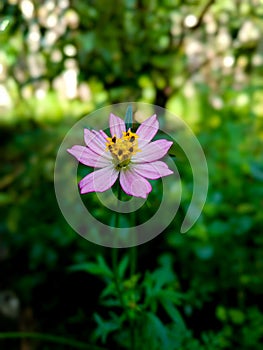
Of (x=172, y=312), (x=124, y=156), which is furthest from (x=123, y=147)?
(x=172, y=312)

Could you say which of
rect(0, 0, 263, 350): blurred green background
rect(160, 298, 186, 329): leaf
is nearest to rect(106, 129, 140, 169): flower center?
rect(160, 298, 186, 329): leaf

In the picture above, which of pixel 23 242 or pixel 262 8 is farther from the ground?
pixel 262 8

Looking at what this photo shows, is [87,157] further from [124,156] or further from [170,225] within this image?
[170,225]

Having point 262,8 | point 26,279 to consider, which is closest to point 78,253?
point 26,279

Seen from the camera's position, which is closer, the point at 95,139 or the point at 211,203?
the point at 95,139

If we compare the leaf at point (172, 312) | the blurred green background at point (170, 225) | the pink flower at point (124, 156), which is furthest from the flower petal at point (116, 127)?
the blurred green background at point (170, 225)

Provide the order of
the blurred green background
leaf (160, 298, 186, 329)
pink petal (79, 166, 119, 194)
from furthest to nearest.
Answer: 1. the blurred green background
2. leaf (160, 298, 186, 329)
3. pink petal (79, 166, 119, 194)

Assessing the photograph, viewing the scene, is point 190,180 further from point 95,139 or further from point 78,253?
point 95,139

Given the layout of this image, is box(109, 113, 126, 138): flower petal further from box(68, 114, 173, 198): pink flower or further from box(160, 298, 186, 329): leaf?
box(160, 298, 186, 329): leaf

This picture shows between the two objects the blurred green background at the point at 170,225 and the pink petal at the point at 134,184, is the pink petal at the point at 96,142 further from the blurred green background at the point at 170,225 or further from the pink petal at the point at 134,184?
the blurred green background at the point at 170,225
